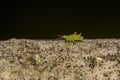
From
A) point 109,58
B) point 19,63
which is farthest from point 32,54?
point 109,58

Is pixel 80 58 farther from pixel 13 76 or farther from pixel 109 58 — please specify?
pixel 13 76

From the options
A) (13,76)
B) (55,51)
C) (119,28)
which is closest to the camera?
(13,76)

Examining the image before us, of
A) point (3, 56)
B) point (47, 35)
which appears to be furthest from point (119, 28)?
point (3, 56)

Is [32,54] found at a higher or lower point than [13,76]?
higher

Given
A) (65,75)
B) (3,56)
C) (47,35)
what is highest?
(47,35)

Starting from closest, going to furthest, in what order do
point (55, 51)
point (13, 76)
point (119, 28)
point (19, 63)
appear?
point (13, 76) → point (19, 63) → point (55, 51) → point (119, 28)

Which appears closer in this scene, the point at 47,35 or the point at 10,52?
the point at 10,52
